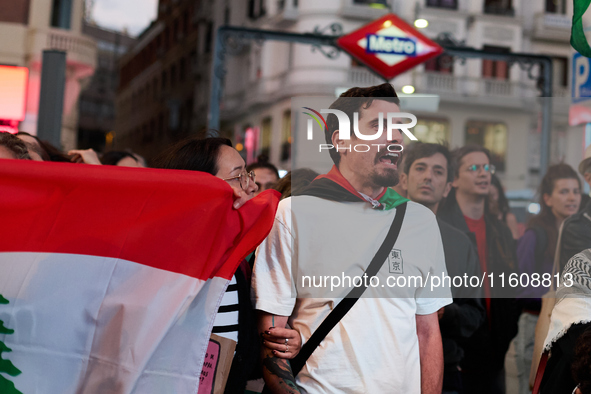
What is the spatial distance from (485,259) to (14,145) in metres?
2.32

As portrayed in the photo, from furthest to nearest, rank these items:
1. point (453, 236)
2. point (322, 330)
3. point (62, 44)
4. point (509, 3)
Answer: point (509, 3)
point (62, 44)
point (453, 236)
point (322, 330)

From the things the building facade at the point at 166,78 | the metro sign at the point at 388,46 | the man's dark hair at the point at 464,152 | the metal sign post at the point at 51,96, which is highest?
the building facade at the point at 166,78

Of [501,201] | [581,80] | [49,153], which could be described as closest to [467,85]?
[581,80]

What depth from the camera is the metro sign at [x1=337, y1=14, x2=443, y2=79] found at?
9.09 m

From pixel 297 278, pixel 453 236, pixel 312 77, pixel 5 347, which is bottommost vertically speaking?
pixel 5 347

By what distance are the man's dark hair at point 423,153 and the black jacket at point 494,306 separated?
0.17 meters

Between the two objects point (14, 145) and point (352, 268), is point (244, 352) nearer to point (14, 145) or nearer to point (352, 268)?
point (352, 268)

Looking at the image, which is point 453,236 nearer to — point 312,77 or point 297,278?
point 297,278

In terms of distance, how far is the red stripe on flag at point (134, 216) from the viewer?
2461mm

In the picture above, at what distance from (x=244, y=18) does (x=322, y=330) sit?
31874 millimetres

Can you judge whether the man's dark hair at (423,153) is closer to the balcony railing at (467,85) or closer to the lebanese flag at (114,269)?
the lebanese flag at (114,269)

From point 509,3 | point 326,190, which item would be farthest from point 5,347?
point 509,3

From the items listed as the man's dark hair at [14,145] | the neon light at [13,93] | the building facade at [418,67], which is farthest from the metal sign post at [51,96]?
the building facade at [418,67]

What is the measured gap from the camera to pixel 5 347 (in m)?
2.39
